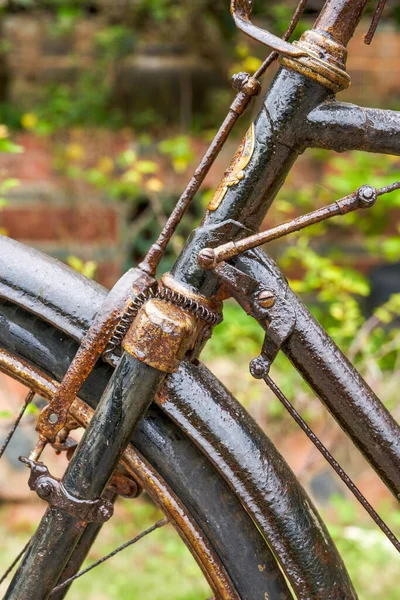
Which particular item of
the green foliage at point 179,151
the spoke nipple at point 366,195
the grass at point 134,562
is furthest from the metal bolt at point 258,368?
the green foliage at point 179,151

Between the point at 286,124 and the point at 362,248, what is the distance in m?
2.52

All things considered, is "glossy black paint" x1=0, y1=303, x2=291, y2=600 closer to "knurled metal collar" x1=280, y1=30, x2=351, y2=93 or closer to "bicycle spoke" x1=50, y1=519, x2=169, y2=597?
"bicycle spoke" x1=50, y1=519, x2=169, y2=597

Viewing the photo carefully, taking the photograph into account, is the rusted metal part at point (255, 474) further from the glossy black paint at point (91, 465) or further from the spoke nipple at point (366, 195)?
the spoke nipple at point (366, 195)

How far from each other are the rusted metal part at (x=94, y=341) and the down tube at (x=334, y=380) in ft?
0.45

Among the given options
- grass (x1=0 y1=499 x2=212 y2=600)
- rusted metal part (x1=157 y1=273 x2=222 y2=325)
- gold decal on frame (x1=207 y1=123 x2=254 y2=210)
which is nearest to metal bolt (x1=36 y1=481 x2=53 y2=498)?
rusted metal part (x1=157 y1=273 x2=222 y2=325)

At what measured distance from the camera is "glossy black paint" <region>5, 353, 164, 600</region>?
2.67ft

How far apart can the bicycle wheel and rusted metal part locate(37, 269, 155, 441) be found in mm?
43

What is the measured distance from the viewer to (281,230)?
2.66 feet

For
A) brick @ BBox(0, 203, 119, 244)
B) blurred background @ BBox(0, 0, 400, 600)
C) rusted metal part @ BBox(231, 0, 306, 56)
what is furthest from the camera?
brick @ BBox(0, 203, 119, 244)

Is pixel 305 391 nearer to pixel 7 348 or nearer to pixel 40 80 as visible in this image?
pixel 7 348

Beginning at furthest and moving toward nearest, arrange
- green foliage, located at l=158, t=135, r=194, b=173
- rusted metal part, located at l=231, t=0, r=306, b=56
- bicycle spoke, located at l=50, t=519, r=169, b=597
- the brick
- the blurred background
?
1. the brick
2. green foliage, located at l=158, t=135, r=194, b=173
3. the blurred background
4. bicycle spoke, located at l=50, t=519, r=169, b=597
5. rusted metal part, located at l=231, t=0, r=306, b=56

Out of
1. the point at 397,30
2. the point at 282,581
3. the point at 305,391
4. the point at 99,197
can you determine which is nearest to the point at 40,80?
the point at 99,197

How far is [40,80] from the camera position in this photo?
137 inches

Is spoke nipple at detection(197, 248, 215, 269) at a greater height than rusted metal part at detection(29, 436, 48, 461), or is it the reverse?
spoke nipple at detection(197, 248, 215, 269)
